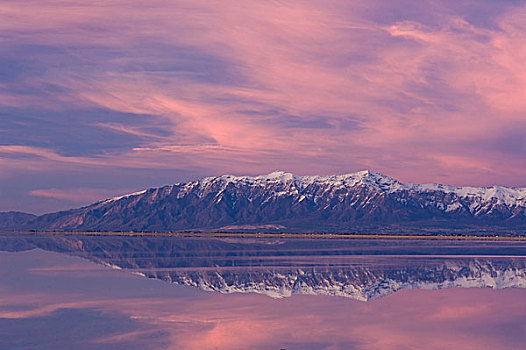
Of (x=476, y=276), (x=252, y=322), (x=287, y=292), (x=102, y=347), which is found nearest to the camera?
(x=102, y=347)

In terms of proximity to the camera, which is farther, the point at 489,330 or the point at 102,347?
the point at 489,330

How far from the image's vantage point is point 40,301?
38.6 metres

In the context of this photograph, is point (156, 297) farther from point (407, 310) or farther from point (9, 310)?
point (407, 310)

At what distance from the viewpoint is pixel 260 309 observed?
3597cm

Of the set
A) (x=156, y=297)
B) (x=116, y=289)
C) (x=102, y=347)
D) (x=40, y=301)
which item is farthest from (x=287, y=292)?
(x=102, y=347)

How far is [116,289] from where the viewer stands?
4491 cm

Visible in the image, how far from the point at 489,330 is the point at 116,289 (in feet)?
82.4

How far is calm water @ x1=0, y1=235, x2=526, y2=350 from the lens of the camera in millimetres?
27500

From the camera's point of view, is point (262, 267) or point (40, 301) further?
point (262, 267)

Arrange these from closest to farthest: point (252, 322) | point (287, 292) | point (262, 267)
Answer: point (252, 322) → point (287, 292) → point (262, 267)

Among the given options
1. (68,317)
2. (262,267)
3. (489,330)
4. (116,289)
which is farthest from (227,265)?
(489,330)

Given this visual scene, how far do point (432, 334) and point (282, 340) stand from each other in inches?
277

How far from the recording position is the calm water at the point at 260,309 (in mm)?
27500

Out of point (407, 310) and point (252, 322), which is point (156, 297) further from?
point (407, 310)
